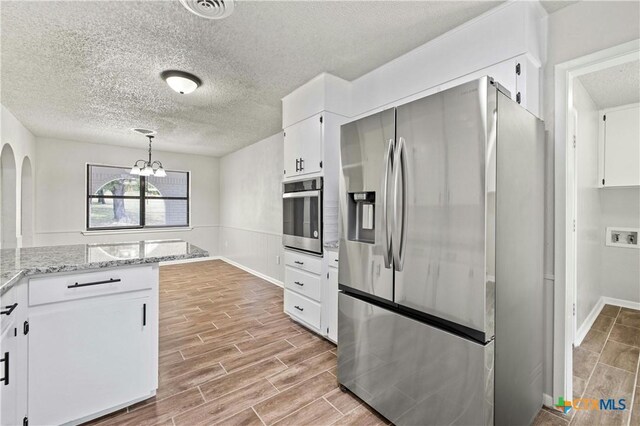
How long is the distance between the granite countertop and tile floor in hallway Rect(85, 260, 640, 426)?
98 cm

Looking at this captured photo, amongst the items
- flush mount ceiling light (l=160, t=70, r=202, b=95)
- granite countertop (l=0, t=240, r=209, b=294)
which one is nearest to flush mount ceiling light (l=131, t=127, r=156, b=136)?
flush mount ceiling light (l=160, t=70, r=202, b=95)

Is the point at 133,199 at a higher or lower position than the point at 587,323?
higher

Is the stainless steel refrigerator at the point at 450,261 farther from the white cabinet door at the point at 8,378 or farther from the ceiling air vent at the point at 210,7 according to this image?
the white cabinet door at the point at 8,378

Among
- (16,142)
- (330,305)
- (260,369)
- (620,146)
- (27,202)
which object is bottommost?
(260,369)

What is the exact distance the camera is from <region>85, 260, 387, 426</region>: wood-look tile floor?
5.80ft

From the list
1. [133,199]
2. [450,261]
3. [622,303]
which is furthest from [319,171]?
[133,199]

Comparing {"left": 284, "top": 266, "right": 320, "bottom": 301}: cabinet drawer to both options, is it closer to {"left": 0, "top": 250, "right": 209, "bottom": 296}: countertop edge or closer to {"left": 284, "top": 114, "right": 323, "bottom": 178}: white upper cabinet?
{"left": 284, "top": 114, "right": 323, "bottom": 178}: white upper cabinet

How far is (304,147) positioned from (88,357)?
2.36 m

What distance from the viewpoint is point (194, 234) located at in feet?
22.4

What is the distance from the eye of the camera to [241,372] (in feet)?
7.36

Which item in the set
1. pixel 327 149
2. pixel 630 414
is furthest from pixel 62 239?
pixel 630 414

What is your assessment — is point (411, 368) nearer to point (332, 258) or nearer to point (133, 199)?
point (332, 258)

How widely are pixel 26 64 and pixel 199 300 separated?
3.08m

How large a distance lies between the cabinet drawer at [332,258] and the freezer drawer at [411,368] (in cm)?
71
